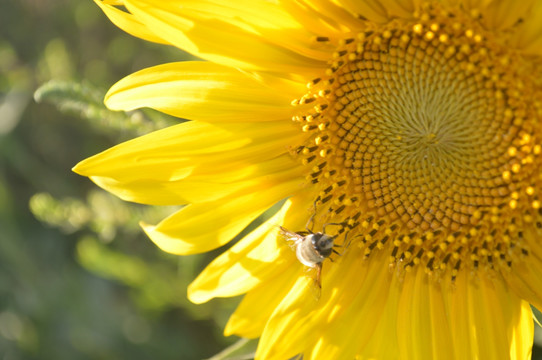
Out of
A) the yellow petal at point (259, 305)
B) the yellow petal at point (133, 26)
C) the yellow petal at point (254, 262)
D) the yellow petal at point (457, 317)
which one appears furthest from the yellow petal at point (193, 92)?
the yellow petal at point (457, 317)

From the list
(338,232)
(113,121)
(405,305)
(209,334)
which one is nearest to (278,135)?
(338,232)

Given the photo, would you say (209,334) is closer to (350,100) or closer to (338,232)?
(338,232)

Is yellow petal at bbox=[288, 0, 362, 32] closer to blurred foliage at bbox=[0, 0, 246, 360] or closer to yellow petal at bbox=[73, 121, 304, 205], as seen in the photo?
yellow petal at bbox=[73, 121, 304, 205]

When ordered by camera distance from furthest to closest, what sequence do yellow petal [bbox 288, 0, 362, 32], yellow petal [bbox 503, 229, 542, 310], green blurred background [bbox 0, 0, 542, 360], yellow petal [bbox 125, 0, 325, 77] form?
green blurred background [bbox 0, 0, 542, 360] < yellow petal [bbox 503, 229, 542, 310] < yellow petal [bbox 288, 0, 362, 32] < yellow petal [bbox 125, 0, 325, 77]

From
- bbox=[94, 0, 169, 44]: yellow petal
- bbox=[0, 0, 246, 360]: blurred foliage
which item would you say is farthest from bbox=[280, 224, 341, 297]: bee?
bbox=[0, 0, 246, 360]: blurred foliage

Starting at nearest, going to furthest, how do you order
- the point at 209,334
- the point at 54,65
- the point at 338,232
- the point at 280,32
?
the point at 280,32, the point at 338,232, the point at 54,65, the point at 209,334

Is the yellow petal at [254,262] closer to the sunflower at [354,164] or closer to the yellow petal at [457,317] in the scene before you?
the sunflower at [354,164]

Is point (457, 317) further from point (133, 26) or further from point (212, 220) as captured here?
point (133, 26)
